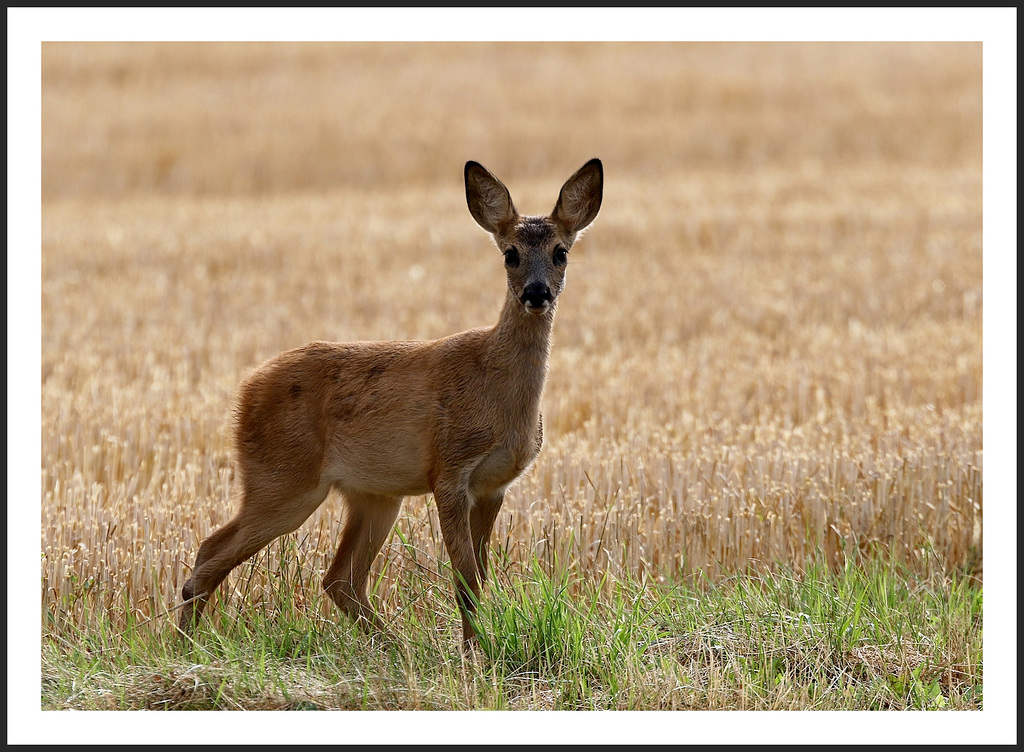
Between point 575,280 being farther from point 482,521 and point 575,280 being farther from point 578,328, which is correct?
point 482,521

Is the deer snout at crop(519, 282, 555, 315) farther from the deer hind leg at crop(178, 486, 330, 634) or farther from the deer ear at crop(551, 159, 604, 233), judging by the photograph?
the deer hind leg at crop(178, 486, 330, 634)

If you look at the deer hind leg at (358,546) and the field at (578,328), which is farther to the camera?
the deer hind leg at (358,546)

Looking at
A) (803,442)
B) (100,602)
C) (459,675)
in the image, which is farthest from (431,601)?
(803,442)

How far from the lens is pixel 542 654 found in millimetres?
5570

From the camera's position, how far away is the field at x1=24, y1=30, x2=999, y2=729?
5977 millimetres

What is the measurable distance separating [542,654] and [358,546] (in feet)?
4.02

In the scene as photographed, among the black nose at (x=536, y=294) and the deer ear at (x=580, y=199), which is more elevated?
the deer ear at (x=580, y=199)

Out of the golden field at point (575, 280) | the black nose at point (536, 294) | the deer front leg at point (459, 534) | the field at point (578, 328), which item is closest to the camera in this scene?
the black nose at point (536, 294)

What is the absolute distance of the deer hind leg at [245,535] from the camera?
5.91 metres

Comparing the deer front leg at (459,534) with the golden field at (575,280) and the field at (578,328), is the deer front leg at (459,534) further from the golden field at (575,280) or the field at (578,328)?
the golden field at (575,280)

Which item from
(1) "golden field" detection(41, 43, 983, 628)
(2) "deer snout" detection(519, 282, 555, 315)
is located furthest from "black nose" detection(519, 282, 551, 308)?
(1) "golden field" detection(41, 43, 983, 628)

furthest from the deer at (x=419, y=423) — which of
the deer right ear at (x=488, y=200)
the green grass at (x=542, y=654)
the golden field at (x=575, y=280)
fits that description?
the golden field at (x=575, y=280)

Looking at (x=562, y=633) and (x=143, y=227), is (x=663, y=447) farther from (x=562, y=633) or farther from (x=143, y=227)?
(x=143, y=227)

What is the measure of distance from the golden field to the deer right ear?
172 cm
